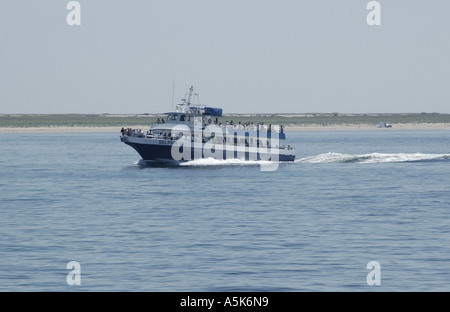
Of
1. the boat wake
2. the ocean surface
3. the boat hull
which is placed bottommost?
the ocean surface

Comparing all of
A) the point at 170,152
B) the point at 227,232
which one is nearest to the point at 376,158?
the point at 170,152

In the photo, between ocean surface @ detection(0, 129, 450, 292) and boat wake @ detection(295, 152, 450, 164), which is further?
boat wake @ detection(295, 152, 450, 164)

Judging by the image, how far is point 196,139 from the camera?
3494 inches

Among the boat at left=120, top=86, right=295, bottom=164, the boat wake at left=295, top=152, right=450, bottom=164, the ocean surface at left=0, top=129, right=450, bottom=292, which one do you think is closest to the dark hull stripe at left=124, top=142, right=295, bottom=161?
the boat at left=120, top=86, right=295, bottom=164

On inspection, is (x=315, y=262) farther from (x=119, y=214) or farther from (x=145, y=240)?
(x=119, y=214)

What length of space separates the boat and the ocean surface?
9.41 metres

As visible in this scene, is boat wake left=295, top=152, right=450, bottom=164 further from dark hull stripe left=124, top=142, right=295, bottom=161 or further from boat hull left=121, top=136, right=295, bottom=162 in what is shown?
dark hull stripe left=124, top=142, right=295, bottom=161

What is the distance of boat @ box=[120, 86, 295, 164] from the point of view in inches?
3452

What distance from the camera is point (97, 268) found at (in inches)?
1257

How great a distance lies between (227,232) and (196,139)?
1911 inches

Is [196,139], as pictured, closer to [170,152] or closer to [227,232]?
[170,152]

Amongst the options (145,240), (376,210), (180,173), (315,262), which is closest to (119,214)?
(145,240)

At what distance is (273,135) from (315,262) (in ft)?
202
